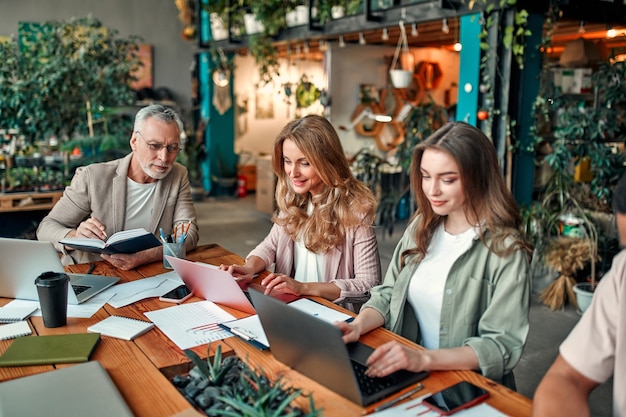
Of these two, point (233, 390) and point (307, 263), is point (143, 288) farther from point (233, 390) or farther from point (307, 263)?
point (233, 390)

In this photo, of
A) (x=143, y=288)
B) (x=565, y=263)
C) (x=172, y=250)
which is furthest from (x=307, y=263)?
(x=565, y=263)

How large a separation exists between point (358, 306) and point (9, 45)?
16.4 feet

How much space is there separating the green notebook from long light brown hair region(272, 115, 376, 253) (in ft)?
3.42

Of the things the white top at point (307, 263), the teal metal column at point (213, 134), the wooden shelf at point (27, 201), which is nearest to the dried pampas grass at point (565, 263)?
the white top at point (307, 263)

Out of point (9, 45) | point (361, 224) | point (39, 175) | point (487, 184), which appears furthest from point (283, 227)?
point (9, 45)

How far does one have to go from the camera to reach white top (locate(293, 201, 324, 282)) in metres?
2.51

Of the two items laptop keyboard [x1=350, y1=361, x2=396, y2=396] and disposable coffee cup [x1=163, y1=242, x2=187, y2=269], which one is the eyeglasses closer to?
disposable coffee cup [x1=163, y1=242, x2=187, y2=269]

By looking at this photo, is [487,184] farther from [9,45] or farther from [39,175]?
[9,45]

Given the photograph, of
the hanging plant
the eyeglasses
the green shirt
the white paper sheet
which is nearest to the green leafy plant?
the hanging plant

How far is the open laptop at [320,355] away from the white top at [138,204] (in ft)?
5.25

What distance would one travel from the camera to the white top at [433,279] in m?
1.84

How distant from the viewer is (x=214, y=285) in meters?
1.97

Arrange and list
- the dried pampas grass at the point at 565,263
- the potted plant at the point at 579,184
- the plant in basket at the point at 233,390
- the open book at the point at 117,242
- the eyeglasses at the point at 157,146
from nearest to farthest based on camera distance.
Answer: the plant in basket at the point at 233,390, the open book at the point at 117,242, the eyeglasses at the point at 157,146, the potted plant at the point at 579,184, the dried pampas grass at the point at 565,263

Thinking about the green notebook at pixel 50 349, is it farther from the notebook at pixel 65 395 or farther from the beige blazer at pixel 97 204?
the beige blazer at pixel 97 204
